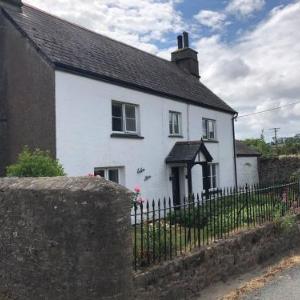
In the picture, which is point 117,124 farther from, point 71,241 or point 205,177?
point 71,241

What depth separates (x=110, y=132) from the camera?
1363 centimetres

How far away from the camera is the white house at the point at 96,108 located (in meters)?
12.0

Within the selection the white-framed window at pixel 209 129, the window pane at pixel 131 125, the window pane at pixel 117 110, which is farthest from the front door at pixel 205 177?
the window pane at pixel 117 110

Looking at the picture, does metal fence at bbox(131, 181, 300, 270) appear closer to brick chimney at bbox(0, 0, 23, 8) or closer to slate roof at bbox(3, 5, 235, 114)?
slate roof at bbox(3, 5, 235, 114)

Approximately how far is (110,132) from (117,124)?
0.83 meters

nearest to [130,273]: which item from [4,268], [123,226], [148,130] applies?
[123,226]

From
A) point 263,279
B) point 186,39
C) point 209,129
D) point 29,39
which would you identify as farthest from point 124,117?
point 186,39

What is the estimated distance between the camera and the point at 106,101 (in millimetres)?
13492

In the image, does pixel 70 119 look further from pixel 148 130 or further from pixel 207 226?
pixel 207 226

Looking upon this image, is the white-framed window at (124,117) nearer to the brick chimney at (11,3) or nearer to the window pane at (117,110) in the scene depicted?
the window pane at (117,110)

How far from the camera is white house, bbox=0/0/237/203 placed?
1195 cm

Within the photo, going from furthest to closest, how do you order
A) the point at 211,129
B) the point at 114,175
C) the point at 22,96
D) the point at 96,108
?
the point at 211,129, the point at 114,175, the point at 96,108, the point at 22,96

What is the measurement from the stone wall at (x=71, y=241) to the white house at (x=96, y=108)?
6.30 meters

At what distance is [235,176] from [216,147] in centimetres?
292
